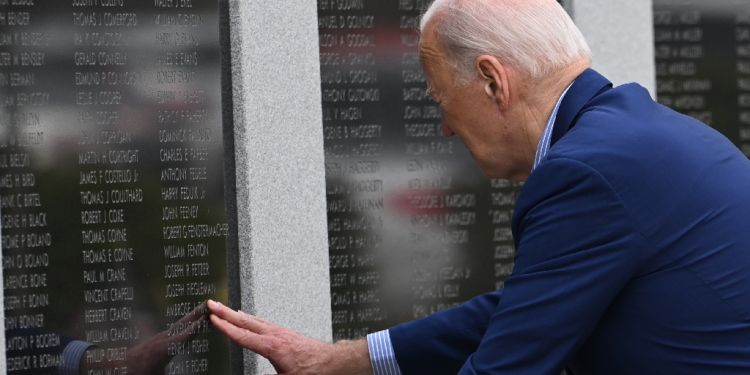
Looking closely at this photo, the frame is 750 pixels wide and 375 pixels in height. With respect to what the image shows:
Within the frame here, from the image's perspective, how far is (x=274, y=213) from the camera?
396 cm

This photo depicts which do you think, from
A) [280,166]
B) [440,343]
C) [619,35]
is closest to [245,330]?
[440,343]

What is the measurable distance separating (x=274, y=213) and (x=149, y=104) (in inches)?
→ 30.1

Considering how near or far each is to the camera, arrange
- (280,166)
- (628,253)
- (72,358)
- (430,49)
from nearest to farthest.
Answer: (628,253)
(430,49)
(72,358)
(280,166)

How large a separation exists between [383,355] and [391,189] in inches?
73.0

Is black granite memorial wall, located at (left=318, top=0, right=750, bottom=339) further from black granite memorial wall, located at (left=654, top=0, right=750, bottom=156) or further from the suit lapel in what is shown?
the suit lapel

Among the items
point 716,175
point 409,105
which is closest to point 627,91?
point 716,175

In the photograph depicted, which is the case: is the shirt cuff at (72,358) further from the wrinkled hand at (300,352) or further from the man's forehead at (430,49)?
the man's forehead at (430,49)

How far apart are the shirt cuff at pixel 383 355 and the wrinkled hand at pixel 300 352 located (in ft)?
0.07

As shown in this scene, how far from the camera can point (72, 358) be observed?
11.1ft

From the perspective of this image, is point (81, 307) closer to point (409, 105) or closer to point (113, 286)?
point (113, 286)

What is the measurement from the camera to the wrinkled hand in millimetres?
2430

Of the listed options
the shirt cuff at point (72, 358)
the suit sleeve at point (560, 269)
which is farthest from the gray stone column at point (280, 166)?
the suit sleeve at point (560, 269)

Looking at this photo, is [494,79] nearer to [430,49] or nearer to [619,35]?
[430,49]

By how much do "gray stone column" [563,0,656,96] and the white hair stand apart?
9.52 ft
